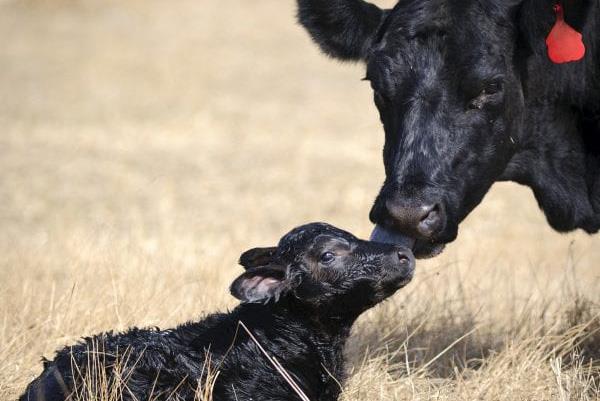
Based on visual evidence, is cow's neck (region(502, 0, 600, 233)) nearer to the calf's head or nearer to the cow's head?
the cow's head

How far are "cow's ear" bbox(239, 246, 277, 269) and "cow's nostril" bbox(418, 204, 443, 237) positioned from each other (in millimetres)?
751

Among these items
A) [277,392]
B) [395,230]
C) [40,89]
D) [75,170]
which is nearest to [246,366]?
[277,392]

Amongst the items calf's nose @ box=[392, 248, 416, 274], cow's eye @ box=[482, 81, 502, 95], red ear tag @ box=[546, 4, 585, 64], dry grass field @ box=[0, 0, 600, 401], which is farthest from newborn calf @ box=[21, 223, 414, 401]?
red ear tag @ box=[546, 4, 585, 64]

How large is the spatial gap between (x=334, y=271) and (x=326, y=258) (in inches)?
3.1

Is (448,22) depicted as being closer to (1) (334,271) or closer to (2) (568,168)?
(2) (568,168)

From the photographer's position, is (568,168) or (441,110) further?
(568,168)

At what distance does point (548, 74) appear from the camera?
572 centimetres

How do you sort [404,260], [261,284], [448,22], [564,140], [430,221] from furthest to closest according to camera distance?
[564,140] < [448,22] < [430,221] < [404,260] < [261,284]

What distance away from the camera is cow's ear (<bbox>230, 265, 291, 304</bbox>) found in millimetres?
4537

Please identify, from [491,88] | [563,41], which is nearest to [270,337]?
[491,88]

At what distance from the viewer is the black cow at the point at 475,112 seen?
205 inches

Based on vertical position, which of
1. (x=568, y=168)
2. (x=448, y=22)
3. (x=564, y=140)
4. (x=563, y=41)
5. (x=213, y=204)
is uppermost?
(x=213, y=204)

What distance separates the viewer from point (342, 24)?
6.17m

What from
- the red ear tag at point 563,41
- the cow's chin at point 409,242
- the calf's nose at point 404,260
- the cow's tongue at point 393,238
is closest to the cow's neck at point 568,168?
the red ear tag at point 563,41
